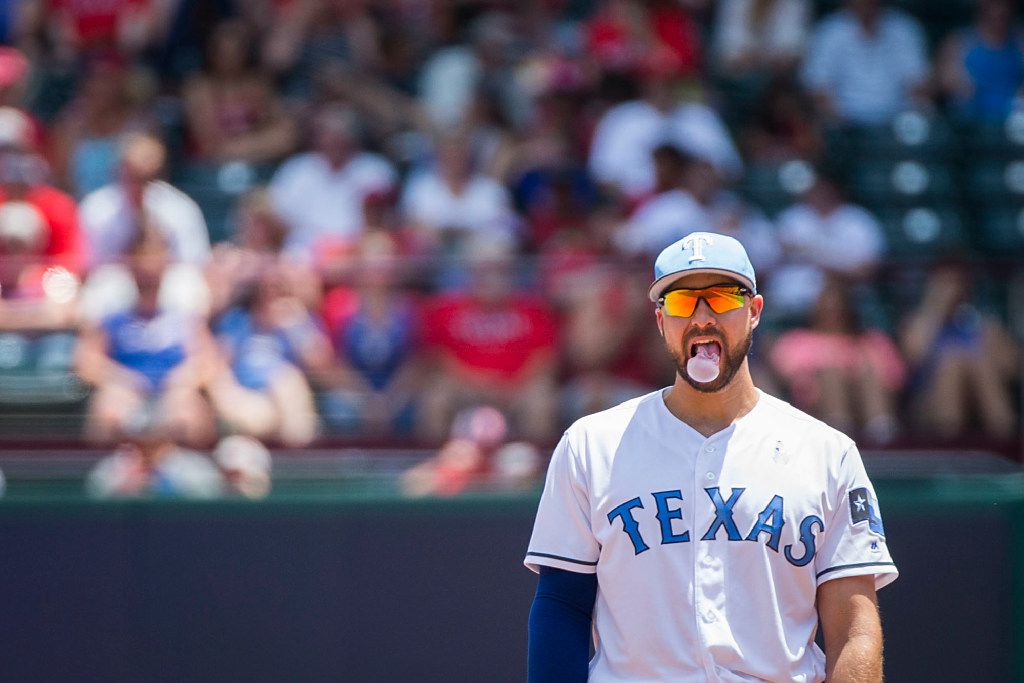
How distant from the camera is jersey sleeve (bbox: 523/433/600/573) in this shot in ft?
11.1

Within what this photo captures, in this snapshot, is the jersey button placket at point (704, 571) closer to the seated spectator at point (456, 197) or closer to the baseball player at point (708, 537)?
the baseball player at point (708, 537)

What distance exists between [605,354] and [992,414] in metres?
1.91

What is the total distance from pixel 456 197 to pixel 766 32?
11.3 ft

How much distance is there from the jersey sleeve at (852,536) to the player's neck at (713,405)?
285 mm

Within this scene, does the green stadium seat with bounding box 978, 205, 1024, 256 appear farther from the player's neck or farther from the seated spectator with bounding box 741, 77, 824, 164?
the player's neck

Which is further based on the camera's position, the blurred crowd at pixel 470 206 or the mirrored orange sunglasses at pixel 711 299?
the blurred crowd at pixel 470 206

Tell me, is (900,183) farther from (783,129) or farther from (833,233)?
(833,233)

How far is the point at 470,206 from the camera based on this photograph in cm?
880

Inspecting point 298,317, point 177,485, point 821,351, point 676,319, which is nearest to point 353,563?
point 177,485

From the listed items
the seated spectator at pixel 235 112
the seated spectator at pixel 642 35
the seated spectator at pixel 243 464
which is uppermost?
the seated spectator at pixel 642 35

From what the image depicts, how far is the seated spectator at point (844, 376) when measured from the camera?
6.88m

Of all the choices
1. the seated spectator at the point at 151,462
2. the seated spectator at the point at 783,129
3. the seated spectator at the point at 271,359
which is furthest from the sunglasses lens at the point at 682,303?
the seated spectator at the point at 783,129

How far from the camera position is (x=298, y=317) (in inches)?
275

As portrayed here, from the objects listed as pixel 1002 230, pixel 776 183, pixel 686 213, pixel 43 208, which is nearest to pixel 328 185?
pixel 43 208
